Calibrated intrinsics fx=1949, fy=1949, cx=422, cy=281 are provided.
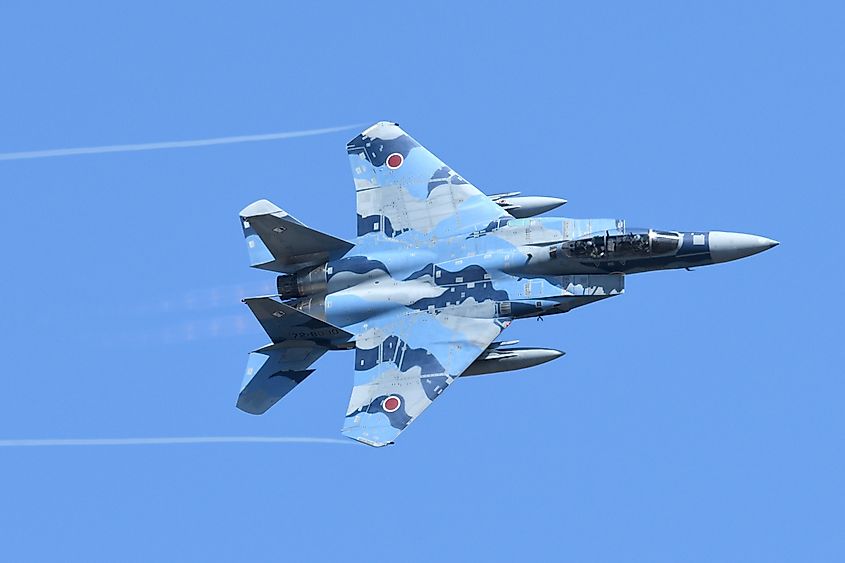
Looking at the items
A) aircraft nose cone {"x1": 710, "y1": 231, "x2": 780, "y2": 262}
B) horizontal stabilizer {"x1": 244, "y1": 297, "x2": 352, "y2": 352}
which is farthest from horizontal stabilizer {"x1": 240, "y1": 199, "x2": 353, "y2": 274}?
aircraft nose cone {"x1": 710, "y1": 231, "x2": 780, "y2": 262}

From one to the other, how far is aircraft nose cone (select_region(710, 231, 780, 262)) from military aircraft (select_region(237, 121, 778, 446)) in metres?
0.02

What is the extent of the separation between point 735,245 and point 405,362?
6.26 metres

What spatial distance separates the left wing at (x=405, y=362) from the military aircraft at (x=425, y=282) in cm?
2

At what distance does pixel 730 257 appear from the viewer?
34906mm

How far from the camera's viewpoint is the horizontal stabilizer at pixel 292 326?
3488 cm

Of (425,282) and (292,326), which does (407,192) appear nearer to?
(425,282)

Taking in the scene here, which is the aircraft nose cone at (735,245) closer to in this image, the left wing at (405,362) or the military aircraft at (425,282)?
the military aircraft at (425,282)

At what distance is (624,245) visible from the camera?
34.8 meters

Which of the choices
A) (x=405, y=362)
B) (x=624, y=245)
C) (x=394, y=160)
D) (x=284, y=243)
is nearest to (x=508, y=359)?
(x=405, y=362)

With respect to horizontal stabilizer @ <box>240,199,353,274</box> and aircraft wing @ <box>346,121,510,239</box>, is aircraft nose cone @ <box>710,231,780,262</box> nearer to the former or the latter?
aircraft wing @ <box>346,121,510,239</box>

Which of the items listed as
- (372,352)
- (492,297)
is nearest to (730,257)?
(492,297)

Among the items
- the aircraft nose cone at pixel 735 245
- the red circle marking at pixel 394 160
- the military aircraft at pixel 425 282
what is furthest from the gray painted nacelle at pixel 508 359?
the red circle marking at pixel 394 160

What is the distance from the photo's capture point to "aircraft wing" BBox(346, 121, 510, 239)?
120 feet

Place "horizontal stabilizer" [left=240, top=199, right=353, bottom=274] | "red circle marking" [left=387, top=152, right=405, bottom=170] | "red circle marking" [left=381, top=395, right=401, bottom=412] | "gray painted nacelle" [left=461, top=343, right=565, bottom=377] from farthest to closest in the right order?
"red circle marking" [left=387, top=152, right=405, bottom=170] → "horizontal stabilizer" [left=240, top=199, right=353, bottom=274] → "gray painted nacelle" [left=461, top=343, right=565, bottom=377] → "red circle marking" [left=381, top=395, right=401, bottom=412]
